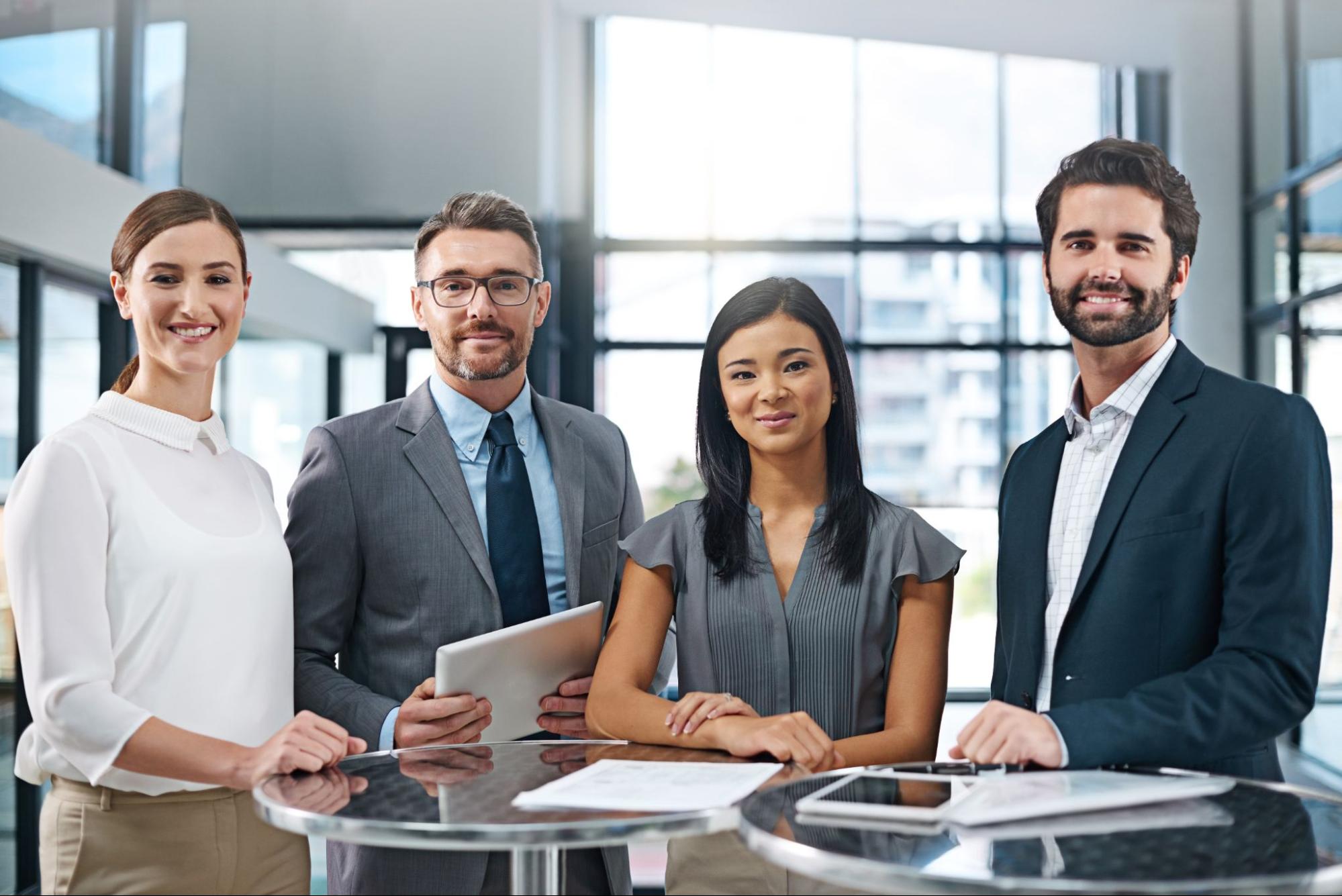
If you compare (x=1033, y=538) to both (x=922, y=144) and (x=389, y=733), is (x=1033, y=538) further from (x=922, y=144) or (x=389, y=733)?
(x=922, y=144)

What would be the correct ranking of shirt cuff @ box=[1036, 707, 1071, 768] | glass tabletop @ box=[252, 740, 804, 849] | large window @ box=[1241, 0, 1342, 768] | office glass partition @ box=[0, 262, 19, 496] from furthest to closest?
1. large window @ box=[1241, 0, 1342, 768]
2. office glass partition @ box=[0, 262, 19, 496]
3. shirt cuff @ box=[1036, 707, 1071, 768]
4. glass tabletop @ box=[252, 740, 804, 849]

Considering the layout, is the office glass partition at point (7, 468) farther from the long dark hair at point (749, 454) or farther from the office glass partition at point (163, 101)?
the long dark hair at point (749, 454)

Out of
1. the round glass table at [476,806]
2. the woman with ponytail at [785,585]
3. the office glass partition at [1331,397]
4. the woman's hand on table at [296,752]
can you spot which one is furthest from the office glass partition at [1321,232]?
the woman's hand on table at [296,752]

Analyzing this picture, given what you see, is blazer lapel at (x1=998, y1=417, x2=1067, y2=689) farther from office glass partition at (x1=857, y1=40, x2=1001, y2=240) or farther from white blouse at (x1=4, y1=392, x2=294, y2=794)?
office glass partition at (x1=857, y1=40, x2=1001, y2=240)

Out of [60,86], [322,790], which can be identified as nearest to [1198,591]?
[322,790]

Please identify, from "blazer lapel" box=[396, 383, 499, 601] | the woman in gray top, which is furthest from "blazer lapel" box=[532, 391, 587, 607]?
the woman in gray top

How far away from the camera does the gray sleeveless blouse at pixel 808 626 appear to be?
6.55 feet

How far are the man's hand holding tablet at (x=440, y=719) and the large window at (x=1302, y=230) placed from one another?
5725mm

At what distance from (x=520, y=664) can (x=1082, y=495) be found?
37.7 inches

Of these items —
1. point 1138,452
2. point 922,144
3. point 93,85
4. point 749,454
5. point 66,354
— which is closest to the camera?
point 1138,452

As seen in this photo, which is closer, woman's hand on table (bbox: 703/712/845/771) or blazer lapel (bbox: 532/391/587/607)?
woman's hand on table (bbox: 703/712/845/771)

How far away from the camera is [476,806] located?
4.70ft

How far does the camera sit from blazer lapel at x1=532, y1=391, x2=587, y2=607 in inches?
92.3

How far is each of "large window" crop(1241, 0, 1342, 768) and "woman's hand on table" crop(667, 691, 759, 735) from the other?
5.59 metres
